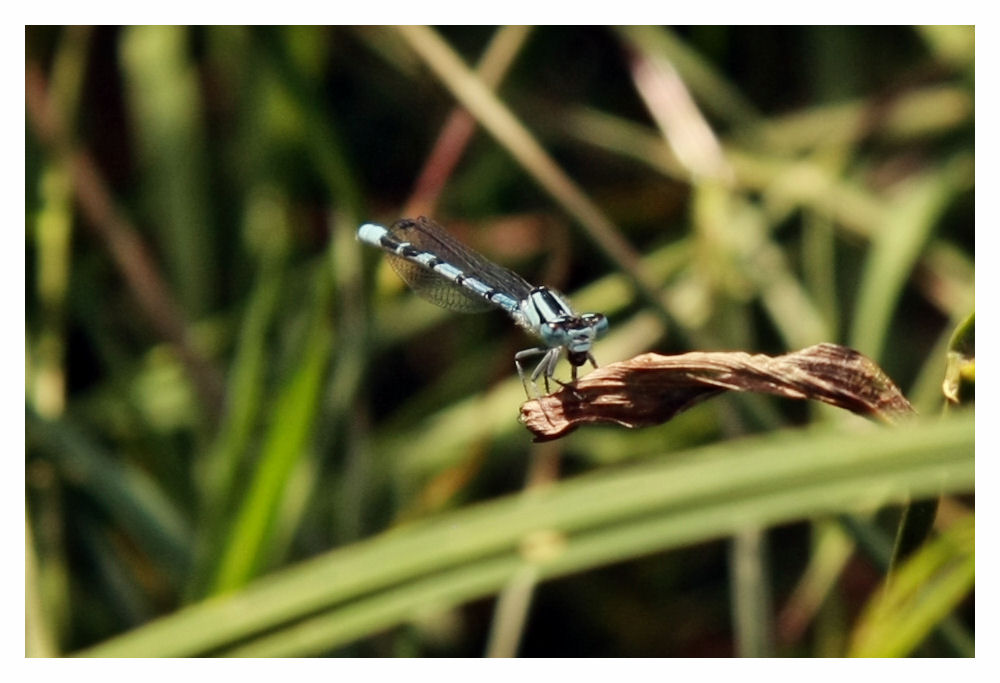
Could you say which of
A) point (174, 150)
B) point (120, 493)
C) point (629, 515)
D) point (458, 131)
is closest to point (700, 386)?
point (629, 515)

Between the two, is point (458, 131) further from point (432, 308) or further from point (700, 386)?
point (700, 386)

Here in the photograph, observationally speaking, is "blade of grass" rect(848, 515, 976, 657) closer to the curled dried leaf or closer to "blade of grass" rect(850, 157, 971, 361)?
the curled dried leaf

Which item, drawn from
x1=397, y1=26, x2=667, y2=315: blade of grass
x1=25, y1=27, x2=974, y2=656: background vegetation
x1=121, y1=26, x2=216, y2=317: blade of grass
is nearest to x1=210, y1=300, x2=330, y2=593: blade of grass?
x1=25, y1=27, x2=974, y2=656: background vegetation

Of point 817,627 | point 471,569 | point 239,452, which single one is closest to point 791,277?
point 817,627

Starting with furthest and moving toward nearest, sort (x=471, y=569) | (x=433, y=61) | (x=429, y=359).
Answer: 1. (x=429, y=359)
2. (x=433, y=61)
3. (x=471, y=569)
